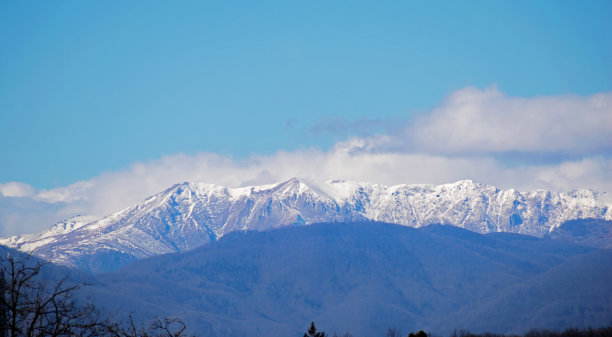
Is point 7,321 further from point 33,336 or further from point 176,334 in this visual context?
point 176,334

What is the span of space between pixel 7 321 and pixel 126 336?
3558mm

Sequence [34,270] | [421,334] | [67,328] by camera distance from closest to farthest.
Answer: [421,334], [67,328], [34,270]

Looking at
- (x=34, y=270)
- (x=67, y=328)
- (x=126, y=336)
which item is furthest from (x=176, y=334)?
(x=34, y=270)

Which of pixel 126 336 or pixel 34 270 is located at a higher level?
pixel 34 270

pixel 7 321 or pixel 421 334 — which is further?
pixel 7 321

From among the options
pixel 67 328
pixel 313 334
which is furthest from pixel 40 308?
pixel 313 334

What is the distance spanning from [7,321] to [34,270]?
166 centimetres

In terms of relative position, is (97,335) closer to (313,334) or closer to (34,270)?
(34,270)

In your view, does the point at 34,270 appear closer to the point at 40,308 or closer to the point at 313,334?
the point at 40,308

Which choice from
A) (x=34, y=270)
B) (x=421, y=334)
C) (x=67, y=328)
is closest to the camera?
(x=421, y=334)

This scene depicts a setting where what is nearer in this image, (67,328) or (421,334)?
(421,334)

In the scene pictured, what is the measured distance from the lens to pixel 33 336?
79.6 feet

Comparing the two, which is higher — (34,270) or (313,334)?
(34,270)

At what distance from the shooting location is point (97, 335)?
86.0 feet
